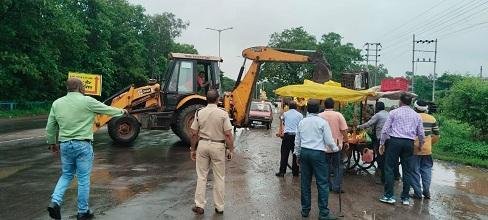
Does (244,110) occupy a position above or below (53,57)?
below

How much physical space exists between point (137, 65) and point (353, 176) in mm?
46583

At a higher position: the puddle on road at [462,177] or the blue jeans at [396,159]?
the blue jeans at [396,159]

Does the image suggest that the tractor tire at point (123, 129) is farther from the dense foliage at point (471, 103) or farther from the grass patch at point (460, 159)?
the dense foliage at point (471, 103)

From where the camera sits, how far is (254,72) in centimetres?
1628

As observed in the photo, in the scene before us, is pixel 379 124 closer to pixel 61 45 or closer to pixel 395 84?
pixel 395 84

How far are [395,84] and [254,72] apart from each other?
5244 millimetres

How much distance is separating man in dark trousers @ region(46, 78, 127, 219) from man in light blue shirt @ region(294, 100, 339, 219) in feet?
9.37

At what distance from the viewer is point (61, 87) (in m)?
41.5

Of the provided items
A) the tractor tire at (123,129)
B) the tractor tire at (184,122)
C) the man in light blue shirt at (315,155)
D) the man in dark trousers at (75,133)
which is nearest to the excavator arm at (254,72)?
the tractor tire at (184,122)

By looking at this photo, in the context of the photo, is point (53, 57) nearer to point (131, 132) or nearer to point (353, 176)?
→ point (131, 132)

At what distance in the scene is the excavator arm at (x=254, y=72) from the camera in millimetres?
15469

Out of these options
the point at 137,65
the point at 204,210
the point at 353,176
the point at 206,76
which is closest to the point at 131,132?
the point at 206,76

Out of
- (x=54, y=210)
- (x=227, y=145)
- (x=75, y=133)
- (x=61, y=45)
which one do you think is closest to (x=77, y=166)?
(x=75, y=133)

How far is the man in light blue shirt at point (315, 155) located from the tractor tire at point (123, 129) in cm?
970
